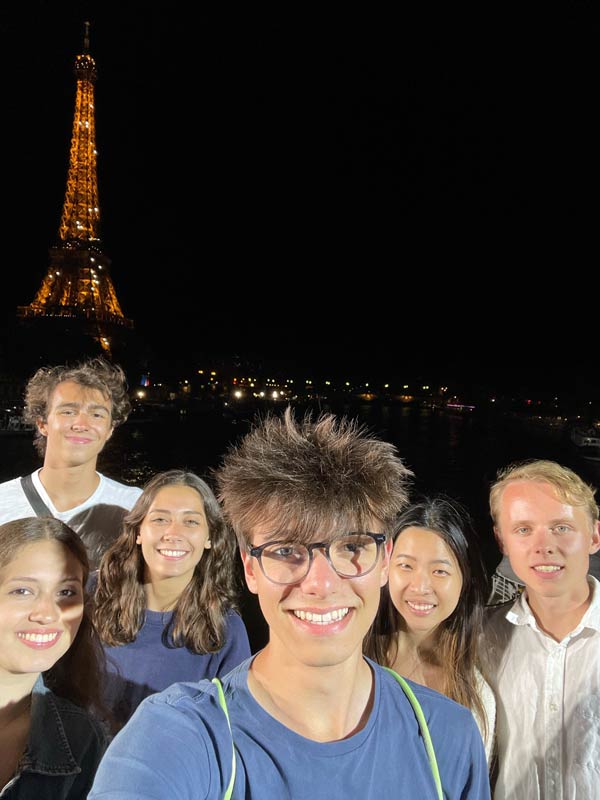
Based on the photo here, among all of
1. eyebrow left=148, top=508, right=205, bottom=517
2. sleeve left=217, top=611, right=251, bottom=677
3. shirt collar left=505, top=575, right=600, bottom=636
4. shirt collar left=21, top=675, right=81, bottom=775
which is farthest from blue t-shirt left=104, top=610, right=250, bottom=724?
shirt collar left=505, top=575, right=600, bottom=636

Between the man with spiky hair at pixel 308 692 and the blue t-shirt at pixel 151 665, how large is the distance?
1611 mm

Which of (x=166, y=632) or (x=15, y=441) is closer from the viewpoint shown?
(x=166, y=632)

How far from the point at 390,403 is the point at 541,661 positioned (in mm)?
169020

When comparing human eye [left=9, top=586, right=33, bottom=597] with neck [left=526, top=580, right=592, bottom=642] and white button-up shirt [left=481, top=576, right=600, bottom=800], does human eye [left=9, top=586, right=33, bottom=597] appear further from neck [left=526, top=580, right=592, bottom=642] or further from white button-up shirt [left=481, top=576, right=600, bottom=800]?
neck [left=526, top=580, right=592, bottom=642]

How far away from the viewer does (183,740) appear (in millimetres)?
1618

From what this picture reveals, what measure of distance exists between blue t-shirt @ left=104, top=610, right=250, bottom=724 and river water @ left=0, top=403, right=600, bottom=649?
287 inches

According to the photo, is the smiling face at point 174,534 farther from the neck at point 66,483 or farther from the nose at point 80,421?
the nose at point 80,421

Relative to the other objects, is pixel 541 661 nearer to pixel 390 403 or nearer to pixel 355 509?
pixel 355 509

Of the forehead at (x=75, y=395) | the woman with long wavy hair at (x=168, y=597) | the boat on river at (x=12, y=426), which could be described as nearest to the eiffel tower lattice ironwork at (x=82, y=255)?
the boat on river at (x=12, y=426)

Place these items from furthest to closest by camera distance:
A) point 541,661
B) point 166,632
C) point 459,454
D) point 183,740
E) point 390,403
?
point 390,403
point 459,454
point 166,632
point 541,661
point 183,740

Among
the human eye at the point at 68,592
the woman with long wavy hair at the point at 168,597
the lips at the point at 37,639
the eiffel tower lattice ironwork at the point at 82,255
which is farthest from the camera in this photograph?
the eiffel tower lattice ironwork at the point at 82,255

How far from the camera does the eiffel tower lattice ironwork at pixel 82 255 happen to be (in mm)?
78062

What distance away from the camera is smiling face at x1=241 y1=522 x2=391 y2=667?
1829mm

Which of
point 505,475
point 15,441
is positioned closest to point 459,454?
point 15,441
